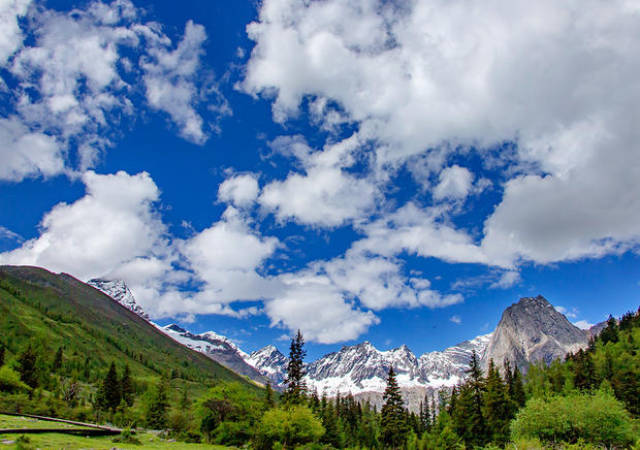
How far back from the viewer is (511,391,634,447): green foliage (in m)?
48.6

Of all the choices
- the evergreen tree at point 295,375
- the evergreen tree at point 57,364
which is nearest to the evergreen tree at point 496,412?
the evergreen tree at point 295,375

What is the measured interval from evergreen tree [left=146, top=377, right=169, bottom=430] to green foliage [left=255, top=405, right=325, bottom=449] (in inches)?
1737

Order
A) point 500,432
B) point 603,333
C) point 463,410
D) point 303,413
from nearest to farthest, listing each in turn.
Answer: point 303,413 → point 500,432 → point 463,410 → point 603,333

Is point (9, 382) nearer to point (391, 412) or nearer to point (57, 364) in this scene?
point (391, 412)

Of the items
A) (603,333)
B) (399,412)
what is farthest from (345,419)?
(603,333)

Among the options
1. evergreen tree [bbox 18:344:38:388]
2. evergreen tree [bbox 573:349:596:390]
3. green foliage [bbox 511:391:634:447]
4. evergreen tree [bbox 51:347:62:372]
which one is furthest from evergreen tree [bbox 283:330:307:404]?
evergreen tree [bbox 51:347:62:372]

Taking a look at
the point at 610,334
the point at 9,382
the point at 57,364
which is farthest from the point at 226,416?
the point at 610,334

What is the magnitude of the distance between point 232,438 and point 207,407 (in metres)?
7.22

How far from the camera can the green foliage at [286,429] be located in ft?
192

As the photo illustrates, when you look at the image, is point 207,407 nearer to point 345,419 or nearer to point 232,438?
point 232,438

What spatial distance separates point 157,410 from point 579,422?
3469 inches

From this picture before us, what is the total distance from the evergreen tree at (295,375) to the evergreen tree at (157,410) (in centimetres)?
3507

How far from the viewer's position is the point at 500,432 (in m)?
75.9

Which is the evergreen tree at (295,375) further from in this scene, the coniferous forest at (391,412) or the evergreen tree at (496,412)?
the evergreen tree at (496,412)
